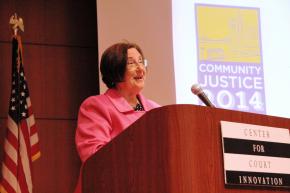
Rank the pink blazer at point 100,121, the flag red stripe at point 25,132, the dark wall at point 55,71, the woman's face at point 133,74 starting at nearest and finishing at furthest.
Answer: the pink blazer at point 100,121 < the woman's face at point 133,74 < the flag red stripe at point 25,132 < the dark wall at point 55,71

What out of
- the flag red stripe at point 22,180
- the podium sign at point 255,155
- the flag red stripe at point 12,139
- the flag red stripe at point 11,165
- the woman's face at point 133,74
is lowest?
the flag red stripe at point 22,180

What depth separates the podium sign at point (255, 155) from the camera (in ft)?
5.48

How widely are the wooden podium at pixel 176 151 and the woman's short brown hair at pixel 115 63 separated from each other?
2.42 ft

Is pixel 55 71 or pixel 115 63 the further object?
pixel 55 71

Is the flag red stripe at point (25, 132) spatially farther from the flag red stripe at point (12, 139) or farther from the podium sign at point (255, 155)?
the podium sign at point (255, 155)

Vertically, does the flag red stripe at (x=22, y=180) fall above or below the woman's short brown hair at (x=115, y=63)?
below

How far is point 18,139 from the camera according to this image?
394 centimetres

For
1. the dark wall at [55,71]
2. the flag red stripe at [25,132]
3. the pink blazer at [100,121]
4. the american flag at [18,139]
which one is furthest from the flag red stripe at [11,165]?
the pink blazer at [100,121]

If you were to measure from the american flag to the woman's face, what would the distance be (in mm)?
1601

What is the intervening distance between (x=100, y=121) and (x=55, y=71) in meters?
2.41

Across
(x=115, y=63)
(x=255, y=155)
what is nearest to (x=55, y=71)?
(x=115, y=63)

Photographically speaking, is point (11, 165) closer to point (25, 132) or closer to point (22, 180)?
point (22, 180)

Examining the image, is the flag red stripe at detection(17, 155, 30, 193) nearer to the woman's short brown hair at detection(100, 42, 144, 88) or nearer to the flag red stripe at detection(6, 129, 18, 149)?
the flag red stripe at detection(6, 129, 18, 149)

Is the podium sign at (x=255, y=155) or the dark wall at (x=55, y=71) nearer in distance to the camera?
the podium sign at (x=255, y=155)
